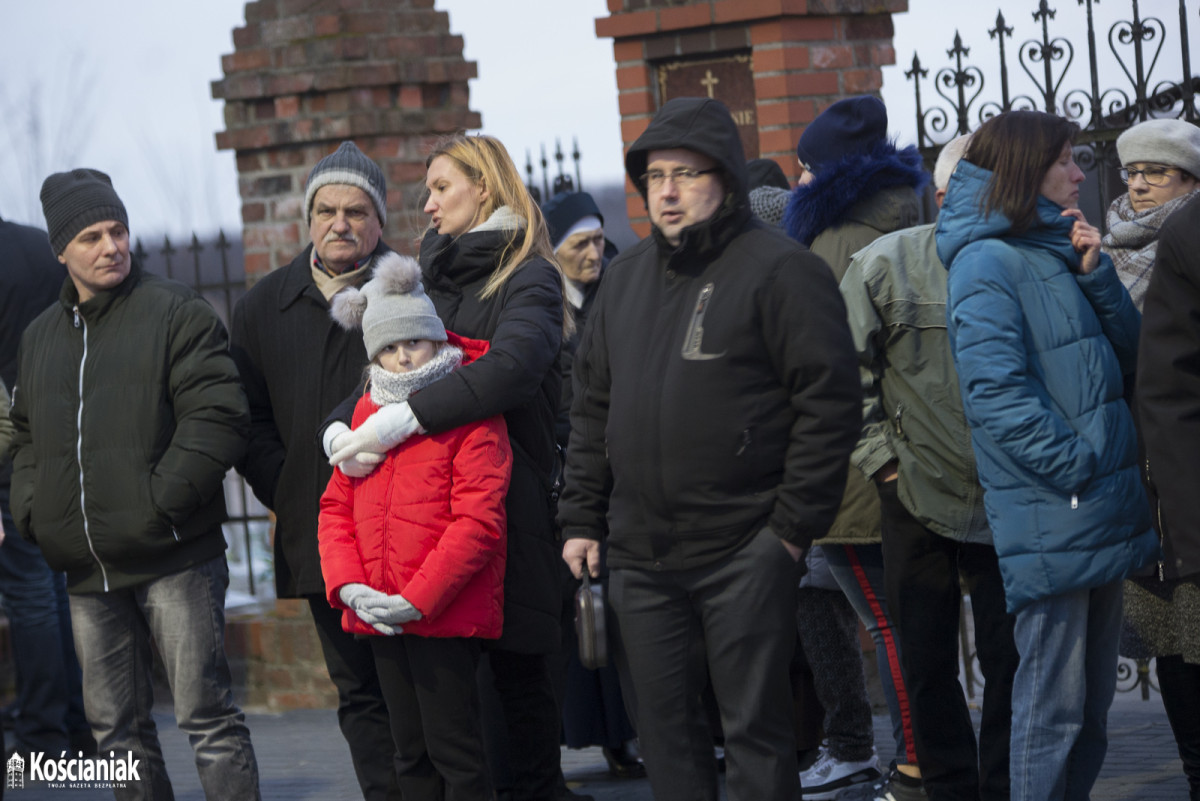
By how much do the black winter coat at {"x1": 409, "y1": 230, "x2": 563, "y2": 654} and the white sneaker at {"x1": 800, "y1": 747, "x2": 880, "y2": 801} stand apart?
1.15 m

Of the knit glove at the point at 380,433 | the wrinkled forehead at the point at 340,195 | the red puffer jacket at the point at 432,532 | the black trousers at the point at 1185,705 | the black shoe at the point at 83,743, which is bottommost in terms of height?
the black shoe at the point at 83,743

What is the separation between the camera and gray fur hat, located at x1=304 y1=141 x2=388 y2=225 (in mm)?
4477

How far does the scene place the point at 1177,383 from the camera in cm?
295

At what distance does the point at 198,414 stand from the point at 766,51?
317 centimetres

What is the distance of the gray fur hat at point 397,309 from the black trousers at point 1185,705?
229 cm

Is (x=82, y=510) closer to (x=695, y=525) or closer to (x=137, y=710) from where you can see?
(x=137, y=710)

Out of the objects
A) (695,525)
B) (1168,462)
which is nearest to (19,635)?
(695,525)

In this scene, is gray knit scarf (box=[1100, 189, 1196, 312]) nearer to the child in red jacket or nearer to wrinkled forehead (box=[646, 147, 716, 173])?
wrinkled forehead (box=[646, 147, 716, 173])

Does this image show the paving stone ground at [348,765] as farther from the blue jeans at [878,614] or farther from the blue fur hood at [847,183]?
the blue fur hood at [847,183]

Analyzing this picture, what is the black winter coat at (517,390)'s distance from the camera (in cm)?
390

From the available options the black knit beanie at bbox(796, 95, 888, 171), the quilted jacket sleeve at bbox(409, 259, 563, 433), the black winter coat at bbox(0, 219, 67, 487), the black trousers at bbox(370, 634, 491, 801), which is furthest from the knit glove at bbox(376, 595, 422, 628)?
the black winter coat at bbox(0, 219, 67, 487)

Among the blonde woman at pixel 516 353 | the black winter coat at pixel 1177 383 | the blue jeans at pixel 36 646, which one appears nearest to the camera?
the black winter coat at pixel 1177 383

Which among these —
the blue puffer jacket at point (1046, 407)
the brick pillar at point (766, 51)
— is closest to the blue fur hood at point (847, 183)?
the blue puffer jacket at point (1046, 407)

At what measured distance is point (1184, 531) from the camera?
9.66 feet
